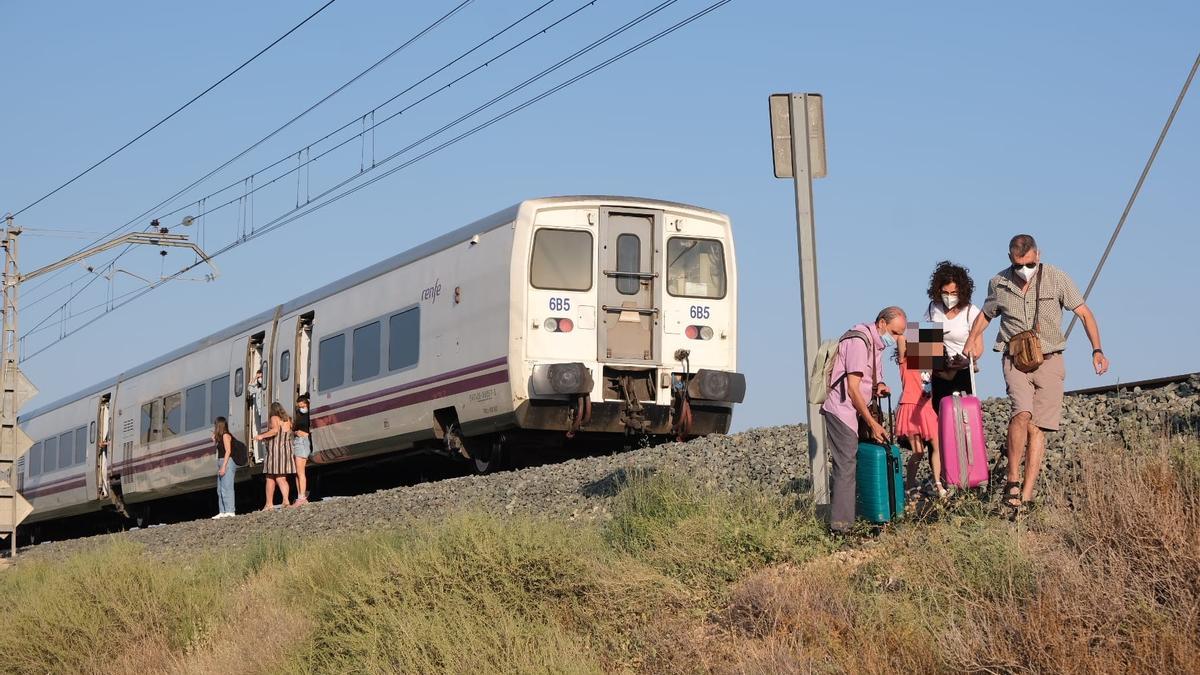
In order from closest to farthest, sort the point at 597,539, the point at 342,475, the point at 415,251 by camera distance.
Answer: the point at 597,539 → the point at 415,251 → the point at 342,475

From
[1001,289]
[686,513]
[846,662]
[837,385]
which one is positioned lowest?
[846,662]

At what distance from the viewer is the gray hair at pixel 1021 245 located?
28.0 ft

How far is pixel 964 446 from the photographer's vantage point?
8.61 m

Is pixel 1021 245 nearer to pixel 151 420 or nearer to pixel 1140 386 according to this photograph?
pixel 1140 386

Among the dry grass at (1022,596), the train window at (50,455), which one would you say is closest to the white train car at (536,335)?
the dry grass at (1022,596)

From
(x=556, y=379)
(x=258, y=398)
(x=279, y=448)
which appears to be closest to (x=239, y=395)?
(x=258, y=398)

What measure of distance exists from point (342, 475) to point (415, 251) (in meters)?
5.34

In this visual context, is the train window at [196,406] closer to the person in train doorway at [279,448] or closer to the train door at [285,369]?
the train door at [285,369]

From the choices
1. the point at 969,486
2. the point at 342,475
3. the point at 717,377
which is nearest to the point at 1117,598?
the point at 969,486

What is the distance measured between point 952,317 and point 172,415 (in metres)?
18.8

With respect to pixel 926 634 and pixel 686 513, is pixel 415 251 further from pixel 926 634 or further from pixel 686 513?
pixel 926 634

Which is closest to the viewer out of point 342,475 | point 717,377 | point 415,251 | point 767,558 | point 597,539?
point 767,558

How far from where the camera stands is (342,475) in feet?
73.8

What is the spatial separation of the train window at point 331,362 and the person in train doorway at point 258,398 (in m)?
1.93
